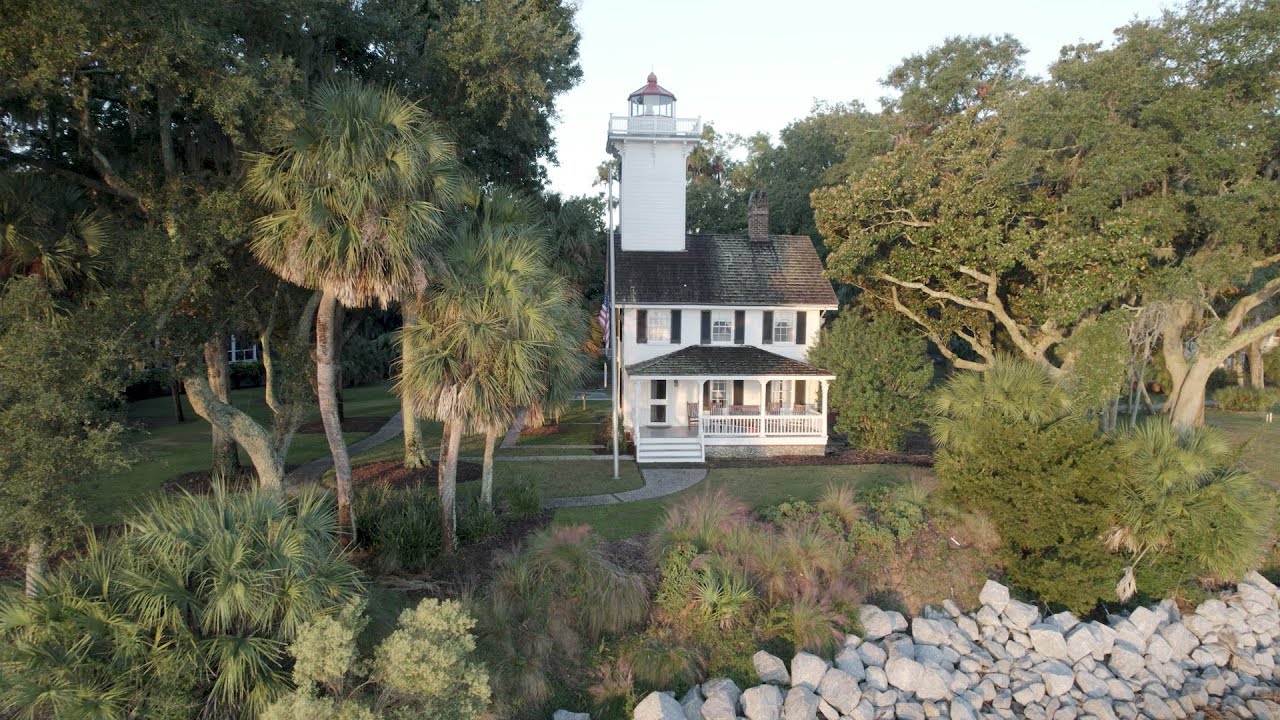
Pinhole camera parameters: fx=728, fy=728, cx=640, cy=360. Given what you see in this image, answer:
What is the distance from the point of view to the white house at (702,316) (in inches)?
886

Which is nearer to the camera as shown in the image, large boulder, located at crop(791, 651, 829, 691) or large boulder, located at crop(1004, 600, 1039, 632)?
large boulder, located at crop(791, 651, 829, 691)

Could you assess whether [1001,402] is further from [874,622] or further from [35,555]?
[35,555]

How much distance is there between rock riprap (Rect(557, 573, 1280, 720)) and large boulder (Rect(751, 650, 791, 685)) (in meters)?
0.02

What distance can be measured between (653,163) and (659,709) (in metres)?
19.2

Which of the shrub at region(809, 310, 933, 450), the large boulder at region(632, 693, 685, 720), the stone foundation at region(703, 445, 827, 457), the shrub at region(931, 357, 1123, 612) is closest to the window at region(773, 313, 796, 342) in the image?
the shrub at region(809, 310, 933, 450)

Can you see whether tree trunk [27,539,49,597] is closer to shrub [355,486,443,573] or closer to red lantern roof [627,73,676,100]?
shrub [355,486,443,573]

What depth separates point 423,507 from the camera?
1324 cm

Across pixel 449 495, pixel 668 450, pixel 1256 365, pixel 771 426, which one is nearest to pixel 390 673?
pixel 449 495

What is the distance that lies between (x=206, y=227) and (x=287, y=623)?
26.1 feet

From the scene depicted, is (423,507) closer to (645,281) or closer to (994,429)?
(994,429)

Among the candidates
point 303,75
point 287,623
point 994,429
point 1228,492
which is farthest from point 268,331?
point 1228,492

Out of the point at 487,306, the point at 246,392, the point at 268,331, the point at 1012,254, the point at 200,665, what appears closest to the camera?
the point at 200,665

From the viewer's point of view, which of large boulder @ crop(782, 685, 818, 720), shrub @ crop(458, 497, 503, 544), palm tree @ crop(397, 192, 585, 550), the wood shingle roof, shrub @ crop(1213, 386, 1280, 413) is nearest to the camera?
large boulder @ crop(782, 685, 818, 720)

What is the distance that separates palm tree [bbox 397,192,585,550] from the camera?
12.1 meters
